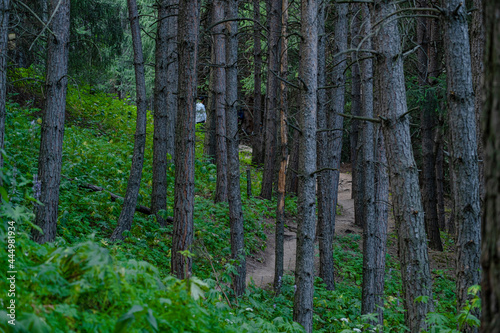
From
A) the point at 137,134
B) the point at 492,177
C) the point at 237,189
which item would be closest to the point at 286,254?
the point at 237,189

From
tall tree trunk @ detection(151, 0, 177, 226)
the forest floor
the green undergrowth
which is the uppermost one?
tall tree trunk @ detection(151, 0, 177, 226)

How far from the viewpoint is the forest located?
266 cm

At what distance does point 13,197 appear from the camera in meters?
7.21

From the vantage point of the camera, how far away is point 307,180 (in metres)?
6.25

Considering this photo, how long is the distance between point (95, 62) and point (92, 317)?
46.0 ft

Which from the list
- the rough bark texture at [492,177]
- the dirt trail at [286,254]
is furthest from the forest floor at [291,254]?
the rough bark texture at [492,177]

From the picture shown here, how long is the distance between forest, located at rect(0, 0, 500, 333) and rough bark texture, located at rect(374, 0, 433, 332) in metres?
0.02

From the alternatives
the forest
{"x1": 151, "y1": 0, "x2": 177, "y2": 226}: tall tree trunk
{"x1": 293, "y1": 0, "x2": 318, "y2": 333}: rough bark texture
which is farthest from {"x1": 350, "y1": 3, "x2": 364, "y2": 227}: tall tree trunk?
{"x1": 293, "y1": 0, "x2": 318, "y2": 333}: rough bark texture

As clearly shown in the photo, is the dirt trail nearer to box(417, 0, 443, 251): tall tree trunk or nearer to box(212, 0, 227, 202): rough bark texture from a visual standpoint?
box(417, 0, 443, 251): tall tree trunk

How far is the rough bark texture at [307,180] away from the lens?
6.23m

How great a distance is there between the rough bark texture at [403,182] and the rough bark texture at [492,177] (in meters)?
3.39

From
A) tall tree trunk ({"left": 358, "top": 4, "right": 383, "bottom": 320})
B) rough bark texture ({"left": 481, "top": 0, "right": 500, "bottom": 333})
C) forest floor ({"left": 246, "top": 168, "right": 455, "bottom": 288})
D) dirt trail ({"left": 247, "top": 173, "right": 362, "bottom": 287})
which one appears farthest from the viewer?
forest floor ({"left": 246, "top": 168, "right": 455, "bottom": 288})

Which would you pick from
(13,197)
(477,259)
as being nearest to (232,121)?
(13,197)

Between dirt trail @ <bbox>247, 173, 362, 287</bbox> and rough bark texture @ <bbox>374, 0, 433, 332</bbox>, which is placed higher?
rough bark texture @ <bbox>374, 0, 433, 332</bbox>
